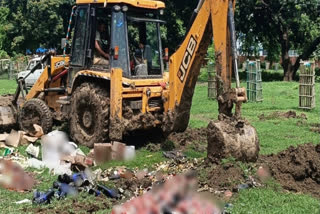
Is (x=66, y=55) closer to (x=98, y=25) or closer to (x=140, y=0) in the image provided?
(x=98, y=25)

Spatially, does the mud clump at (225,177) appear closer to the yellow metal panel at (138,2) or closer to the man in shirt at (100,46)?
the man in shirt at (100,46)

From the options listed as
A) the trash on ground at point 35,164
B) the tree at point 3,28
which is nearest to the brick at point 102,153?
the trash on ground at point 35,164

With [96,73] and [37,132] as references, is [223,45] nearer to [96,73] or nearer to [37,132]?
[96,73]

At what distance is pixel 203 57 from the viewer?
27.2 feet

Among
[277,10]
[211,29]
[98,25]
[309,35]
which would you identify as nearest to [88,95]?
[98,25]

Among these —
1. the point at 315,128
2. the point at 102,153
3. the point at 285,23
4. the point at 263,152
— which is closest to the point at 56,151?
the point at 102,153

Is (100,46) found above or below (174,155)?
above

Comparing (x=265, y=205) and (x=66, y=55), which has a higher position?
(x=66, y=55)

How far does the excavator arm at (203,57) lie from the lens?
23.5 feet

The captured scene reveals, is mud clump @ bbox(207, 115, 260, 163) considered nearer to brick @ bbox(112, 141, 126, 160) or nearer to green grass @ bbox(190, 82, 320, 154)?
brick @ bbox(112, 141, 126, 160)

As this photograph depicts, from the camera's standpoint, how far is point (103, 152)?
8.18 meters

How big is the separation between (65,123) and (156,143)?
8.45 feet

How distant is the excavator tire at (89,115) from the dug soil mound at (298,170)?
3.31m

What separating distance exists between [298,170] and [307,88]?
32.9ft
